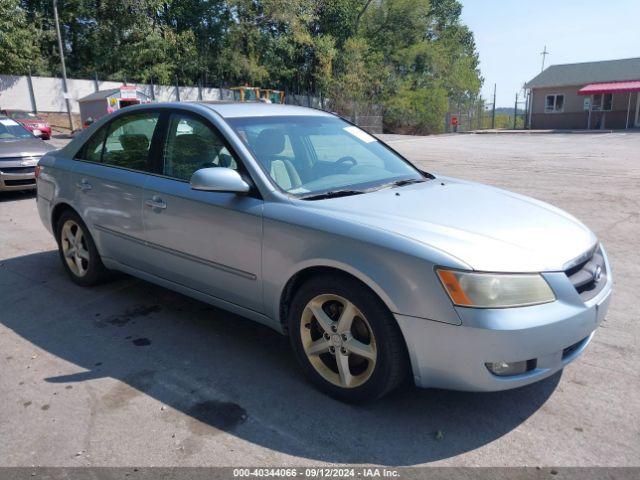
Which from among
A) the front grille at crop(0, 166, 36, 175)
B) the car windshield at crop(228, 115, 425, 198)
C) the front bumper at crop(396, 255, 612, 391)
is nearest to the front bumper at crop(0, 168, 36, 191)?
the front grille at crop(0, 166, 36, 175)

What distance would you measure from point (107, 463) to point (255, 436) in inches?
27.7

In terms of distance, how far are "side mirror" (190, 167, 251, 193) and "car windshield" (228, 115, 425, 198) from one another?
0.24 meters

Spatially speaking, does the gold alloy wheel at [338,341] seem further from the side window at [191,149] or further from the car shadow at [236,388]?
the side window at [191,149]

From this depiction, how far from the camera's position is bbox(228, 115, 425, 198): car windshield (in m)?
3.44

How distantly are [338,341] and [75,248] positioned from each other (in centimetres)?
300

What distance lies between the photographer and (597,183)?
1111 centimetres

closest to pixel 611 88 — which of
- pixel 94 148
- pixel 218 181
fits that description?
pixel 94 148

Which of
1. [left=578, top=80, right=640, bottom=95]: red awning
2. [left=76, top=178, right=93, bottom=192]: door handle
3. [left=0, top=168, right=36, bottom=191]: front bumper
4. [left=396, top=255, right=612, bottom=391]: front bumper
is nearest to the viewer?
[left=396, top=255, right=612, bottom=391]: front bumper

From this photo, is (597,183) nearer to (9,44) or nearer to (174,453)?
(174,453)

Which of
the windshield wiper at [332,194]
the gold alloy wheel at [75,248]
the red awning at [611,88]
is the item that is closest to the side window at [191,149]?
the windshield wiper at [332,194]

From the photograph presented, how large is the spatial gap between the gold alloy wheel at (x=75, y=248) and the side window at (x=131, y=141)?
0.75 m

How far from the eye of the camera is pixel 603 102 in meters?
40.7

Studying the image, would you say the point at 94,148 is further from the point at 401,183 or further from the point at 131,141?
the point at 401,183

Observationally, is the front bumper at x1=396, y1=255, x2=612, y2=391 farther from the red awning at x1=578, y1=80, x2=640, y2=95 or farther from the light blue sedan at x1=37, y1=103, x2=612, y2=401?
the red awning at x1=578, y1=80, x2=640, y2=95
